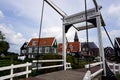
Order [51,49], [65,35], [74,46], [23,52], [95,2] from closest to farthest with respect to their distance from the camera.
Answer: [95,2], [65,35], [51,49], [74,46], [23,52]

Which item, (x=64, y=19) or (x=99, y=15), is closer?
(x=99, y=15)

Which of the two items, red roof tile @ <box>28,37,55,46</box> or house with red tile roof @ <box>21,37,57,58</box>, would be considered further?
red roof tile @ <box>28,37,55,46</box>

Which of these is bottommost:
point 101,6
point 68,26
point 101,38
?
point 101,38

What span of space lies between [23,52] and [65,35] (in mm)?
53602

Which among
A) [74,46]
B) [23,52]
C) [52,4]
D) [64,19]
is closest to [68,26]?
[64,19]

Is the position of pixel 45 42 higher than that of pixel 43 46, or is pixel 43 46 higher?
pixel 45 42

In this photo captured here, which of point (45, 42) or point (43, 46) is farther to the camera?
point (45, 42)

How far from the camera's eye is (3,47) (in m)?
51.7

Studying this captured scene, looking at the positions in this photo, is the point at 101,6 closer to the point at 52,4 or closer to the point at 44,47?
the point at 52,4

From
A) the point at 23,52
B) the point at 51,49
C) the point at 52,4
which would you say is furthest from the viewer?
the point at 23,52

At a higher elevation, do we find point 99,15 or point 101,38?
point 99,15

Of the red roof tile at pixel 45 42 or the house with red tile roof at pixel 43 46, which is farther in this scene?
the red roof tile at pixel 45 42

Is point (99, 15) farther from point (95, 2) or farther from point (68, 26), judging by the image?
point (68, 26)

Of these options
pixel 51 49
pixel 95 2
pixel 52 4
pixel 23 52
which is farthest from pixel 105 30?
pixel 23 52
